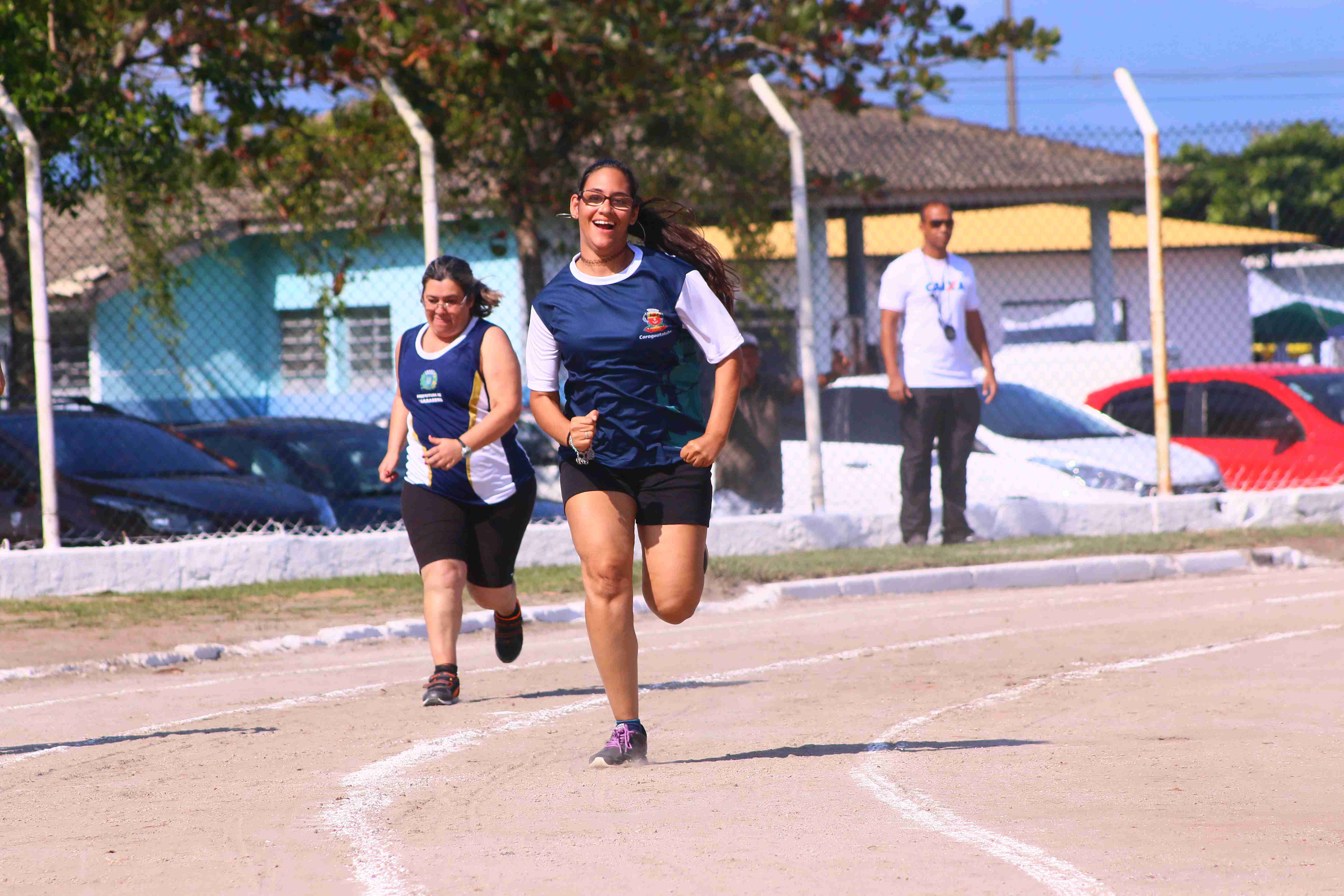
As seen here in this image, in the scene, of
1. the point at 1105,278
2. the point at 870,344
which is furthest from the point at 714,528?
the point at 1105,278

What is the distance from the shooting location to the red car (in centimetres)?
1519

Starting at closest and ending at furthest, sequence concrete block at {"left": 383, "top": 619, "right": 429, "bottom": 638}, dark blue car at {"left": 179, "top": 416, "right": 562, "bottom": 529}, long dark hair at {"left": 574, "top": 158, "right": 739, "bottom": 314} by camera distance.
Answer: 1. long dark hair at {"left": 574, "top": 158, "right": 739, "bottom": 314}
2. concrete block at {"left": 383, "top": 619, "right": 429, "bottom": 638}
3. dark blue car at {"left": 179, "top": 416, "right": 562, "bottom": 529}

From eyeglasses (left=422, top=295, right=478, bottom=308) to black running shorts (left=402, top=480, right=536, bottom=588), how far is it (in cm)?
78

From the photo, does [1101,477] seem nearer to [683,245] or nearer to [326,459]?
[326,459]

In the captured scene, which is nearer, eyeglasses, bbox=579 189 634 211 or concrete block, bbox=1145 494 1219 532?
eyeglasses, bbox=579 189 634 211

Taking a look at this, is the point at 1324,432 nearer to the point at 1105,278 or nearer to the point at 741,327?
the point at 741,327

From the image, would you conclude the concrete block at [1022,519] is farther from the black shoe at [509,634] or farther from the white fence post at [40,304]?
the white fence post at [40,304]

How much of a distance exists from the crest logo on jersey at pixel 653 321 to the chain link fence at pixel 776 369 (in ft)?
22.0

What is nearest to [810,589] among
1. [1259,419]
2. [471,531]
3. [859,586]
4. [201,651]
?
[859,586]

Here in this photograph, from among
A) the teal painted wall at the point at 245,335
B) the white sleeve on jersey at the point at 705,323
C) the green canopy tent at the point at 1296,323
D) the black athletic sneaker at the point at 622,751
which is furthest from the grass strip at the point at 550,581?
the green canopy tent at the point at 1296,323

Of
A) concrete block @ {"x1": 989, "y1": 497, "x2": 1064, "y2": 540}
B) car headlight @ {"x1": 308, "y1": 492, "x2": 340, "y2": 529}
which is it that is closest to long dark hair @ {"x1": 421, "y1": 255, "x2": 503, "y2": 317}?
car headlight @ {"x1": 308, "y1": 492, "x2": 340, "y2": 529}

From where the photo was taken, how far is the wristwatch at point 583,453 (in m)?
5.68

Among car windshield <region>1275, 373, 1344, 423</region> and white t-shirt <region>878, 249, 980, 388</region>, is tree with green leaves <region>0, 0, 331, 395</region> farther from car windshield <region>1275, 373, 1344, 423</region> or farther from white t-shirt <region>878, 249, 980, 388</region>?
car windshield <region>1275, 373, 1344, 423</region>

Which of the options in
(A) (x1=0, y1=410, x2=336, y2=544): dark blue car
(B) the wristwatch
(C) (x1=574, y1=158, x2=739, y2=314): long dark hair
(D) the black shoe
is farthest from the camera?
(A) (x1=0, y1=410, x2=336, y2=544): dark blue car
